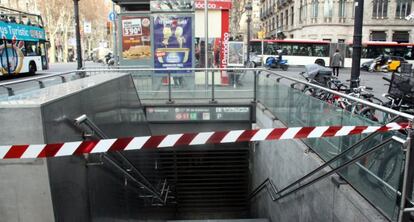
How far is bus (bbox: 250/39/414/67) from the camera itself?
34.5m

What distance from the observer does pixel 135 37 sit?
13625 millimetres

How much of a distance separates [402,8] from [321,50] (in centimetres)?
2014

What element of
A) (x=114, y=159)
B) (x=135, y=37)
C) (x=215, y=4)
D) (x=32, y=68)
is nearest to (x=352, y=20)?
(x=32, y=68)

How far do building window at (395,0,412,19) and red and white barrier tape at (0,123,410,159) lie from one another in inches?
1999

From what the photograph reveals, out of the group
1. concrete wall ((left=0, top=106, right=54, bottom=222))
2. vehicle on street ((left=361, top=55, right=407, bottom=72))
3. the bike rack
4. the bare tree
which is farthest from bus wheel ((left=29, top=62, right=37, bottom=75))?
the bare tree

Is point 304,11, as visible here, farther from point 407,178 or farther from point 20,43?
point 407,178

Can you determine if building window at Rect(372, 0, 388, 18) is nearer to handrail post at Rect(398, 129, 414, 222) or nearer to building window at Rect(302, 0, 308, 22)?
building window at Rect(302, 0, 308, 22)

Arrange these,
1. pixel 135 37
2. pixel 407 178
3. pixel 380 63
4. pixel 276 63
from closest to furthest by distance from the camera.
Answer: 1. pixel 407 178
2. pixel 135 37
3. pixel 380 63
4. pixel 276 63

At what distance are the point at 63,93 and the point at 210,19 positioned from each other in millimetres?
11224

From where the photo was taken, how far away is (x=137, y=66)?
13.6m

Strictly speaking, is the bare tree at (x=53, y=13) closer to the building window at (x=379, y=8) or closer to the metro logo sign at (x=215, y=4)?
the building window at (x=379, y=8)

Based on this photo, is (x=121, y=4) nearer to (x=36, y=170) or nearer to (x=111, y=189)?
(x=111, y=189)

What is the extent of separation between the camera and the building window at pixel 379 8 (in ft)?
158

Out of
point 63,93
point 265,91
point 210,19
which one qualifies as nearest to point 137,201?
point 63,93
